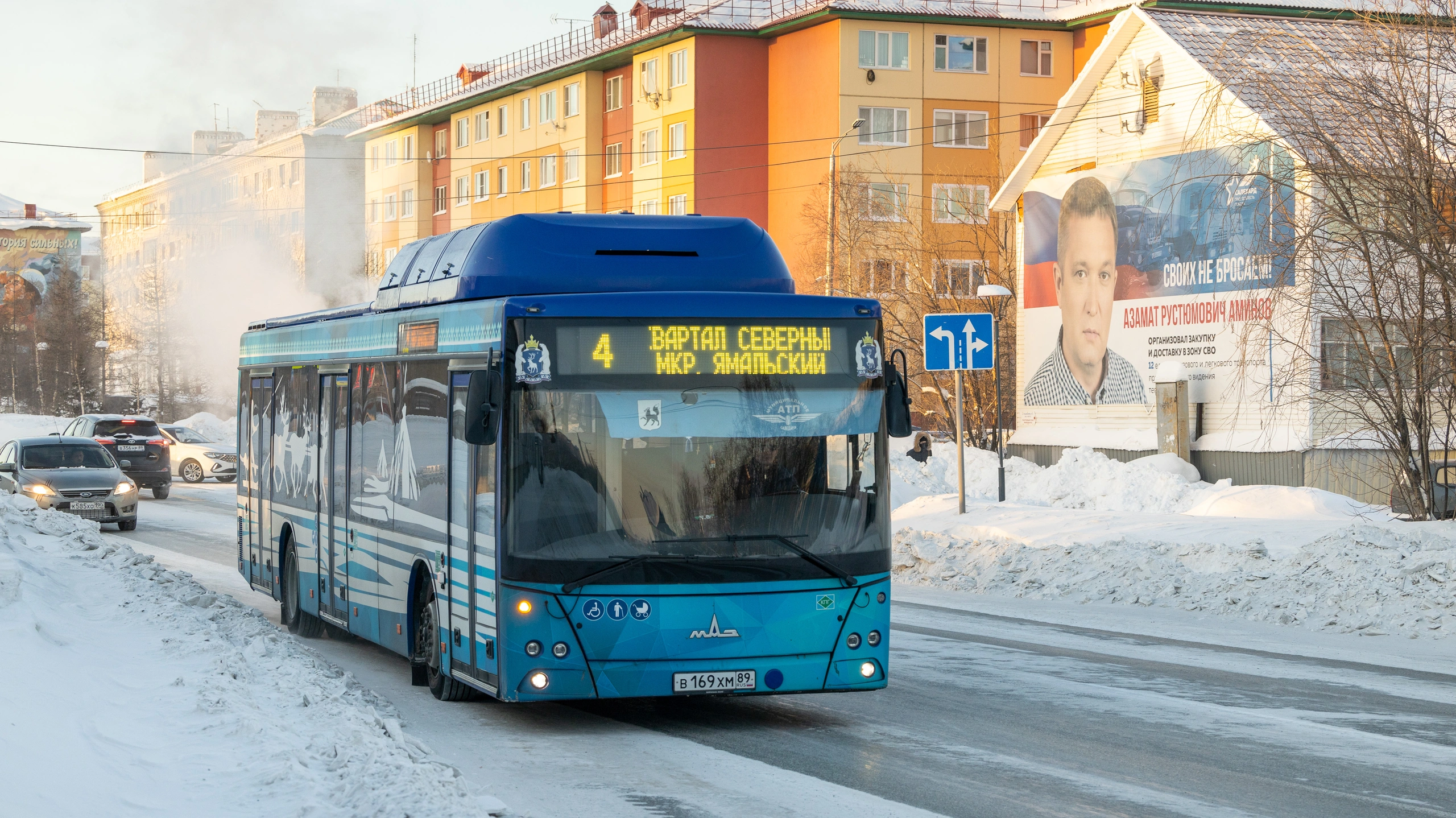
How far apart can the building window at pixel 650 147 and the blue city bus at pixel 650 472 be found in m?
54.8

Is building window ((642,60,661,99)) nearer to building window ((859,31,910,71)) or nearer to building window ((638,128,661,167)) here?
building window ((638,128,661,167))

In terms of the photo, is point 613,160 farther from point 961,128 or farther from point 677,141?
point 961,128

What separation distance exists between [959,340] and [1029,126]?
136 ft

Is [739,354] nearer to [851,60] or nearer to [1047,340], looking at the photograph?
[1047,340]

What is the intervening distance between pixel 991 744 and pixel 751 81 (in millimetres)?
55381

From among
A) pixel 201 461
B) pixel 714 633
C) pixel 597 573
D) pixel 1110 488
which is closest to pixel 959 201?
pixel 1110 488

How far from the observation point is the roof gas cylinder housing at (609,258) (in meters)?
10.0

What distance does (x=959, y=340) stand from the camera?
21609 mm

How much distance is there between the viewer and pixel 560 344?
9109 millimetres

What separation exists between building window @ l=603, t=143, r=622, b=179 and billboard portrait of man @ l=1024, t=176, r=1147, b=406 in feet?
107

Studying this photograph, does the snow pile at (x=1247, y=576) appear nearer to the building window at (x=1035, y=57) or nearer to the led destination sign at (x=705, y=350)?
→ the led destination sign at (x=705, y=350)

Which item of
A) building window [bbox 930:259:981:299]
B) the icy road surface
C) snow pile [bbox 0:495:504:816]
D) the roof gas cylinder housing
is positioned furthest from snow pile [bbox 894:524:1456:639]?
building window [bbox 930:259:981:299]

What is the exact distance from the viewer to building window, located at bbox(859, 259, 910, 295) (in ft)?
161

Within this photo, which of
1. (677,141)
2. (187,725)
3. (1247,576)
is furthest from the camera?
(677,141)
